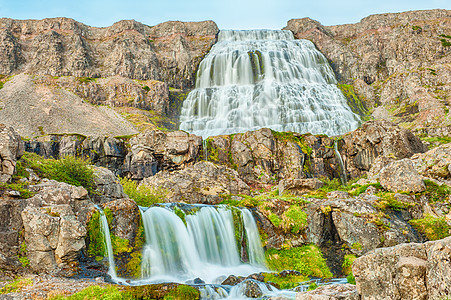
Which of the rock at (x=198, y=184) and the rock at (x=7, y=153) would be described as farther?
the rock at (x=198, y=184)

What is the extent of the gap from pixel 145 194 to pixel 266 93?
42.1 meters

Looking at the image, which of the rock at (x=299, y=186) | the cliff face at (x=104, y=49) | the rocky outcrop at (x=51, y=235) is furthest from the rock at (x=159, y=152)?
the cliff face at (x=104, y=49)

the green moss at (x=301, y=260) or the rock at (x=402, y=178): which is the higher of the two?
the rock at (x=402, y=178)

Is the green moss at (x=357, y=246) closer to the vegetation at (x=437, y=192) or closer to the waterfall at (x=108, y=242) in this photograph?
the vegetation at (x=437, y=192)

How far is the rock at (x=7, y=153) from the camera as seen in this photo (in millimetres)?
12745

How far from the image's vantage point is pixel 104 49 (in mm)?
80500

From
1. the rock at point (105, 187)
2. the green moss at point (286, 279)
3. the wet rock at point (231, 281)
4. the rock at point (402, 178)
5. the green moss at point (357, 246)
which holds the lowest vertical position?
the green moss at point (286, 279)

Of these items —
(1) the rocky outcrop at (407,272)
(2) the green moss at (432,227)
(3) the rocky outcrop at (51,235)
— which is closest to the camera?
(1) the rocky outcrop at (407,272)

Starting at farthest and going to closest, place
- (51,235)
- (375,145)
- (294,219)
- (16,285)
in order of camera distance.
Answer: (375,145)
(294,219)
(51,235)
(16,285)

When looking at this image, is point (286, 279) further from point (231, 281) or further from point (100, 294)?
point (100, 294)

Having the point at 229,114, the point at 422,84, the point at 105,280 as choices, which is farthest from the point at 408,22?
the point at 105,280

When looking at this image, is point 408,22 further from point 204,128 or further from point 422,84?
point 204,128

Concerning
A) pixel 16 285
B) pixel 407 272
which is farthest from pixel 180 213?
pixel 407 272

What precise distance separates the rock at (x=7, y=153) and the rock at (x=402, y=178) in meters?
19.3
